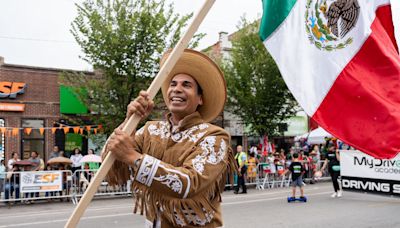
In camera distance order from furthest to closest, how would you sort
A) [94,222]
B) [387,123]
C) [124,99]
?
[124,99] < [94,222] < [387,123]

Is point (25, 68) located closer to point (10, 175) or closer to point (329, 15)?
point (10, 175)

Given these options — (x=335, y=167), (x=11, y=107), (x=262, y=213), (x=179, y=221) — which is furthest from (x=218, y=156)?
(x=11, y=107)

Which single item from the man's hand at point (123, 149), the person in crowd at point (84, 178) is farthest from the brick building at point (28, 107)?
the man's hand at point (123, 149)

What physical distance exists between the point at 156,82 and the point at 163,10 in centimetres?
1524

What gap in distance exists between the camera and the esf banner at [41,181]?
12539 mm

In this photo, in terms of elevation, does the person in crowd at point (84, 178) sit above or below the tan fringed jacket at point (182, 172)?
below

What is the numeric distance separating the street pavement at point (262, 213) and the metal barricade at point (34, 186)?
303 millimetres

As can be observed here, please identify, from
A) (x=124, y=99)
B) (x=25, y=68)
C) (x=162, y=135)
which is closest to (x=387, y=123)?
(x=162, y=135)

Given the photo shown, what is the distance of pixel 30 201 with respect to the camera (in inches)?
509

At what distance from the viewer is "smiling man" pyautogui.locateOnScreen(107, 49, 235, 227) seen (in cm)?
213

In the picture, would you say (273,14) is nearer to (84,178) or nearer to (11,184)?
(84,178)

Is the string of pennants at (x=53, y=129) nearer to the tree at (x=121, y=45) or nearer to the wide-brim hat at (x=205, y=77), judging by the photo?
the tree at (x=121, y=45)

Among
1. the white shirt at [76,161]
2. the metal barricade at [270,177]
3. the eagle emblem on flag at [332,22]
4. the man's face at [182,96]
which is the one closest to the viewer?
the man's face at [182,96]

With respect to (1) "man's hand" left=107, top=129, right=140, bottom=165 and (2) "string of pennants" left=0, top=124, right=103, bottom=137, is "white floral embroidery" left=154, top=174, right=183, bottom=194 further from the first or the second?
(2) "string of pennants" left=0, top=124, right=103, bottom=137
